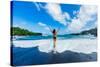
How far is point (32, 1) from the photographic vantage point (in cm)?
212

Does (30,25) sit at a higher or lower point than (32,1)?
lower

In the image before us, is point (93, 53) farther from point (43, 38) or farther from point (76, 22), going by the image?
point (43, 38)

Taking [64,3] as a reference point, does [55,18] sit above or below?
below

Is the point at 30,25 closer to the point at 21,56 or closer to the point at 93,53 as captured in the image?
the point at 21,56

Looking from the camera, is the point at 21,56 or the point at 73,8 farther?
the point at 73,8

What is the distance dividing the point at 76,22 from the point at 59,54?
40cm

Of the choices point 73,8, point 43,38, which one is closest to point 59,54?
point 43,38

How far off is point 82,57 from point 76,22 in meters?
0.39

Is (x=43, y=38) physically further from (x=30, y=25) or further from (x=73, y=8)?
(x=73, y=8)

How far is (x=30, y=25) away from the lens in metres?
2.10
